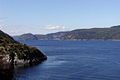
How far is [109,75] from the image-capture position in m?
127

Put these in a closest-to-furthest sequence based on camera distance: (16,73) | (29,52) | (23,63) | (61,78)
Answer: (61,78) → (16,73) → (23,63) → (29,52)

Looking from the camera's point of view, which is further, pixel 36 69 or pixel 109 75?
pixel 36 69

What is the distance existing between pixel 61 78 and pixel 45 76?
765 cm

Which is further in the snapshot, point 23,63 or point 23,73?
point 23,63

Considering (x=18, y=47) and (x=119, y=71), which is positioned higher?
(x=18, y=47)

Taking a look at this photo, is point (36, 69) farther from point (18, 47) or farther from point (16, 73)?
point (18, 47)

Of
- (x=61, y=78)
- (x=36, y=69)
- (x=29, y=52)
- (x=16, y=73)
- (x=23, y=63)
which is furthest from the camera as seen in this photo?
(x=29, y=52)

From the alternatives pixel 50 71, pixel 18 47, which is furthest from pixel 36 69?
pixel 18 47

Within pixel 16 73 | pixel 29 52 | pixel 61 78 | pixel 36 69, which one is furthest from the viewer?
pixel 29 52

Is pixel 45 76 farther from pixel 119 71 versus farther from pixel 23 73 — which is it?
pixel 119 71

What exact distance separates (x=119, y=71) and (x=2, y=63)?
170 feet

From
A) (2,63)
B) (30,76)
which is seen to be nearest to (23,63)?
(2,63)

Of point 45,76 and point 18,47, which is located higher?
point 18,47

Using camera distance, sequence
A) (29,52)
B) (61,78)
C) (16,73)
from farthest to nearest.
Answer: (29,52) → (16,73) → (61,78)
